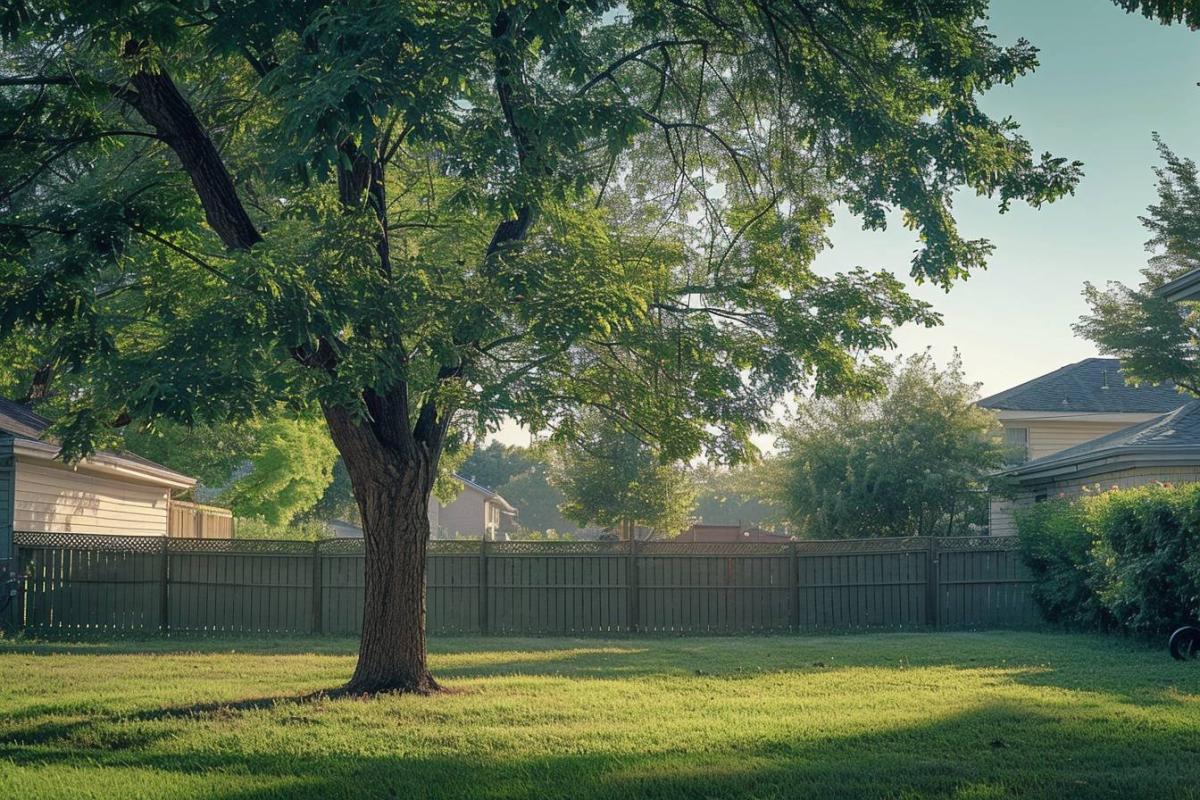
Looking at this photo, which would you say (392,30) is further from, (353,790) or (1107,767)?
(1107,767)

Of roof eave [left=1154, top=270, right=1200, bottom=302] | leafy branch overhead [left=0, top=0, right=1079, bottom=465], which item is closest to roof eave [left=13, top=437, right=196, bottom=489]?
leafy branch overhead [left=0, top=0, right=1079, bottom=465]

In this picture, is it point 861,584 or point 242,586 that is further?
point 861,584

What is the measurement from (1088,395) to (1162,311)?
5.63 meters

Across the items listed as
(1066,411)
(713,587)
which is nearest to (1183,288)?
(713,587)

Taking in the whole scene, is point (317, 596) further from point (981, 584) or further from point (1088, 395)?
point (1088, 395)

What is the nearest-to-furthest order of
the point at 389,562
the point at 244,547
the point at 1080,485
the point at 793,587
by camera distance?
the point at 389,562
the point at 244,547
the point at 793,587
the point at 1080,485

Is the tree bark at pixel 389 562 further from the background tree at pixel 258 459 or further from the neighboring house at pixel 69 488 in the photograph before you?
the background tree at pixel 258 459

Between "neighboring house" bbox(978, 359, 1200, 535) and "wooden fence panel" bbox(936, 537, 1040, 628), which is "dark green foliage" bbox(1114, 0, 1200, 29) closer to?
"wooden fence panel" bbox(936, 537, 1040, 628)

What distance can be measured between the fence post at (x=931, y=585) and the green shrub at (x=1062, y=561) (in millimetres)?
1511

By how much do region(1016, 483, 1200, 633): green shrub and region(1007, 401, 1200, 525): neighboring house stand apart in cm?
330

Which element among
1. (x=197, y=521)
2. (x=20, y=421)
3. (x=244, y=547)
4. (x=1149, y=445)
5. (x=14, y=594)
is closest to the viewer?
(x=14, y=594)

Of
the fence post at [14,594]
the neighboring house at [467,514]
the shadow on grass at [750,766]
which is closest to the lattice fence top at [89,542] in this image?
the fence post at [14,594]

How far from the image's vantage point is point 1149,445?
23.3m

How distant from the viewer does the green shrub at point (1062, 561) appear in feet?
62.5
